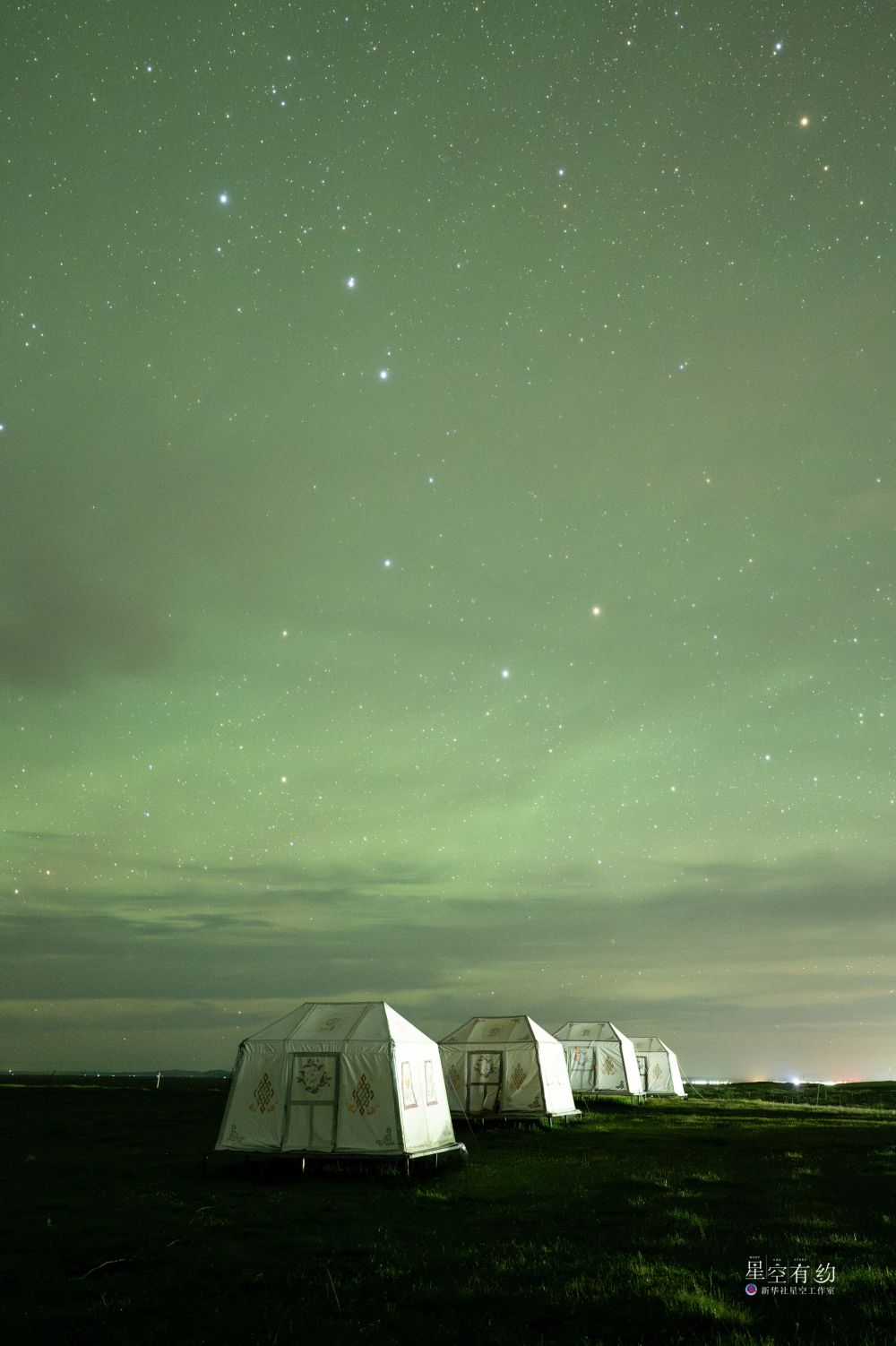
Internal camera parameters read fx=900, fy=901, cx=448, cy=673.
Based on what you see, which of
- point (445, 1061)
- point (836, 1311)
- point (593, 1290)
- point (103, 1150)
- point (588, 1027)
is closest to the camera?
point (836, 1311)

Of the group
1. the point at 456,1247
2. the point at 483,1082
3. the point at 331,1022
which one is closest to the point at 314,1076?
the point at 331,1022

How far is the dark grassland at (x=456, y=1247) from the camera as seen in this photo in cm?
912

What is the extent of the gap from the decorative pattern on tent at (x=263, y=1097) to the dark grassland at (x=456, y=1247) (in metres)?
1.34

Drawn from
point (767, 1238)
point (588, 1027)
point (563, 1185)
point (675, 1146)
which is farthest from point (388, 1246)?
point (588, 1027)

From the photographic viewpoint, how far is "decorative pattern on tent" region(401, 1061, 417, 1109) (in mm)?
20970

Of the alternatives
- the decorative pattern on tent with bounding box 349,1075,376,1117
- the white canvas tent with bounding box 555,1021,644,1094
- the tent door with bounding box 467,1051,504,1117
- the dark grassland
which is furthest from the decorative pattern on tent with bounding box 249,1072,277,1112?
the white canvas tent with bounding box 555,1021,644,1094

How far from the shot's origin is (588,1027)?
49875 mm

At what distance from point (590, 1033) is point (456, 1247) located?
3961 cm

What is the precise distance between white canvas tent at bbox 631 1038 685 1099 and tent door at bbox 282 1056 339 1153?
121ft

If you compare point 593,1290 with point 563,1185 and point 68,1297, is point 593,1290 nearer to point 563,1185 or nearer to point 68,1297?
point 68,1297

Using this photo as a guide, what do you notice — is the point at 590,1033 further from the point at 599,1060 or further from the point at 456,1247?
the point at 456,1247

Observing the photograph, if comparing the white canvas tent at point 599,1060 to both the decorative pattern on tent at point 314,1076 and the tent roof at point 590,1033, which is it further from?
the decorative pattern on tent at point 314,1076

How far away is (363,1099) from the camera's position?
20828mm

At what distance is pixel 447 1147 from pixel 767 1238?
1122cm
